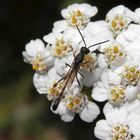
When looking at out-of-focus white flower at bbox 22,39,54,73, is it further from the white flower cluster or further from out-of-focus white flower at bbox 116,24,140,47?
out-of-focus white flower at bbox 116,24,140,47

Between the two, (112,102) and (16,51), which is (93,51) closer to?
(112,102)

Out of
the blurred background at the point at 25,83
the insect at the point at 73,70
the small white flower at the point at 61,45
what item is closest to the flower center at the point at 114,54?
the insect at the point at 73,70

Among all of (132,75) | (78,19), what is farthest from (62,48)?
(132,75)

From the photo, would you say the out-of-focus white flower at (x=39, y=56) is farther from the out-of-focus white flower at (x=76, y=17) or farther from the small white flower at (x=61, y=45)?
the out-of-focus white flower at (x=76, y=17)

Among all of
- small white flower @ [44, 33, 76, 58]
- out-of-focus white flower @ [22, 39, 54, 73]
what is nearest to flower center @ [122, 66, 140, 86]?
small white flower @ [44, 33, 76, 58]

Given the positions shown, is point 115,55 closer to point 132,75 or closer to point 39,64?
point 132,75
